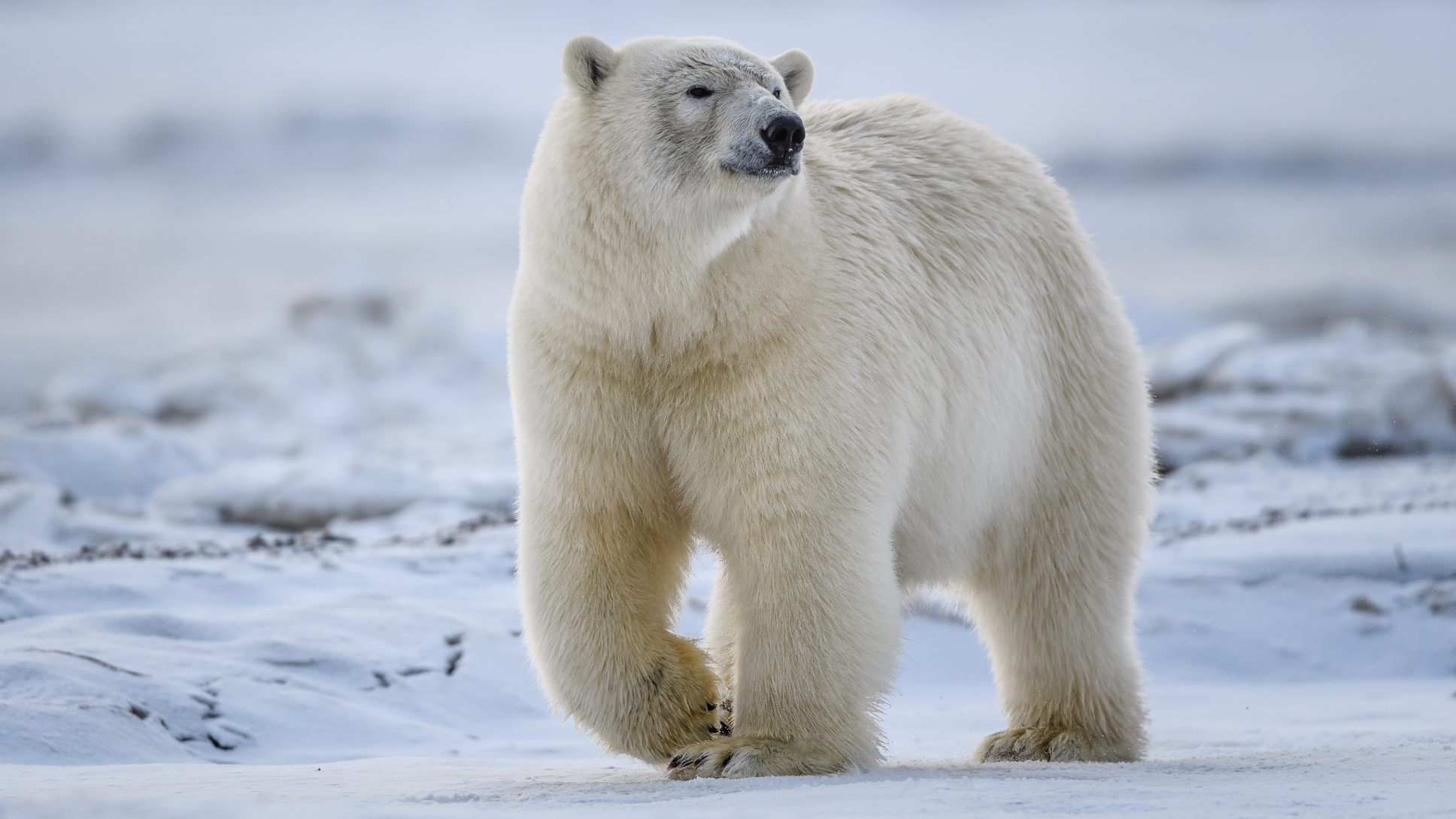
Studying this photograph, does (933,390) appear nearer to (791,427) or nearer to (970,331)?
(970,331)

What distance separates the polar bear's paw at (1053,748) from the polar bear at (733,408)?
586 millimetres

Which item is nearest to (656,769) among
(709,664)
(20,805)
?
(709,664)

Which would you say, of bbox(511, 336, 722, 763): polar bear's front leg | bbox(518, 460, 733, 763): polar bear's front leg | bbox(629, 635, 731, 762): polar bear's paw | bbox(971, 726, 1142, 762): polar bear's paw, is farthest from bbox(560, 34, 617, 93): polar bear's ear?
bbox(971, 726, 1142, 762): polar bear's paw

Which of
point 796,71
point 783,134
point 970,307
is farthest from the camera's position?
point 970,307

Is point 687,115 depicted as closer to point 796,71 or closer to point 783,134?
point 783,134

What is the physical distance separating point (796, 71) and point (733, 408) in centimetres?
107

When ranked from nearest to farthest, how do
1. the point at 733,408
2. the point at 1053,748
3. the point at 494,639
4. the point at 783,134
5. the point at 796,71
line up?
the point at 783,134
the point at 733,408
the point at 796,71
the point at 1053,748
the point at 494,639

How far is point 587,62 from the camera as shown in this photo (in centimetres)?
348

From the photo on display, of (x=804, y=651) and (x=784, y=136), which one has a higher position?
(x=784, y=136)

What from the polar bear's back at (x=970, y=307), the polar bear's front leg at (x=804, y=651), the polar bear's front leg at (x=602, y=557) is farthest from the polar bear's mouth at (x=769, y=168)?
the polar bear's front leg at (x=804, y=651)

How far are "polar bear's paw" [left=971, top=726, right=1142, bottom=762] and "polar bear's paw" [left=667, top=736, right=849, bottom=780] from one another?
981mm

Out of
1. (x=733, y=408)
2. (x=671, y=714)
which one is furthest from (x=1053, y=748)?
(x=733, y=408)

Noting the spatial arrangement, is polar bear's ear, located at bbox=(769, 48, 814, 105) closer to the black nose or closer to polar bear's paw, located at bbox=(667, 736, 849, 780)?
the black nose

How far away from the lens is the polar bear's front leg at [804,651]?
3.37 metres
